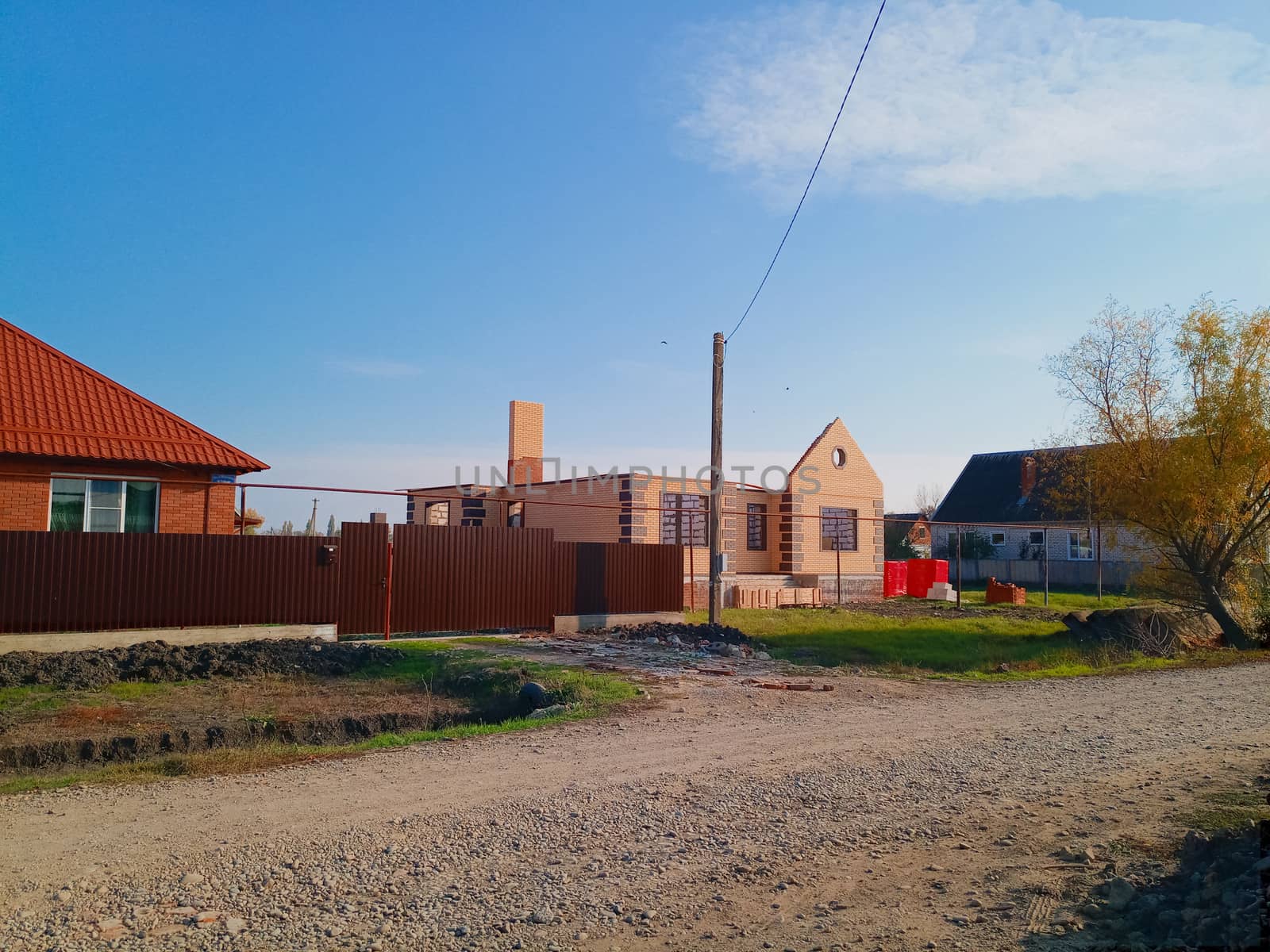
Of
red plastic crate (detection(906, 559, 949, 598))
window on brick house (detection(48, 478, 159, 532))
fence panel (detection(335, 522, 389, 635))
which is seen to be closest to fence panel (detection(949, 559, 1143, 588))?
red plastic crate (detection(906, 559, 949, 598))

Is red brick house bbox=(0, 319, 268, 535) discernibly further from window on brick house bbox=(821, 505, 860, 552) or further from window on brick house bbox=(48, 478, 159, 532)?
window on brick house bbox=(821, 505, 860, 552)

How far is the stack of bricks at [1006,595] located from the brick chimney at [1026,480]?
46.7 feet

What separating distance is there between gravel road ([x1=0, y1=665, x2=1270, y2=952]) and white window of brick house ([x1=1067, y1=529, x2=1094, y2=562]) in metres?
30.1

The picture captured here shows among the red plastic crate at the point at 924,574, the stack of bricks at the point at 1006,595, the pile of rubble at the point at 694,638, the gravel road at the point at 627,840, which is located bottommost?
the gravel road at the point at 627,840

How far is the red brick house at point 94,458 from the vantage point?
621 inches

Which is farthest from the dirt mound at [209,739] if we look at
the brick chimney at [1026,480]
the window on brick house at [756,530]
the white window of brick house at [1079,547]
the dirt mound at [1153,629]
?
the brick chimney at [1026,480]

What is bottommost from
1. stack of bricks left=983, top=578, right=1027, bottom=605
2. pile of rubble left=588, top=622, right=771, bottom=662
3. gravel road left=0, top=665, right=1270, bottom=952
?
gravel road left=0, top=665, right=1270, bottom=952

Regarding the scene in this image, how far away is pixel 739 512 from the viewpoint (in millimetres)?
27422

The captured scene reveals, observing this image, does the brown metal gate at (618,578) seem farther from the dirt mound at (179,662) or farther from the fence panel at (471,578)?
the dirt mound at (179,662)

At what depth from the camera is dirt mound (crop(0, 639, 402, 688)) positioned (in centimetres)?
1159

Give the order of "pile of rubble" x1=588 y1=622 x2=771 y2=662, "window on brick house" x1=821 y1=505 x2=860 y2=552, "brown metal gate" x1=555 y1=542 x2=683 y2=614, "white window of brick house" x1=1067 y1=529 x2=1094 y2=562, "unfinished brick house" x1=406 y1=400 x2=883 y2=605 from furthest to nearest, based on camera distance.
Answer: "white window of brick house" x1=1067 y1=529 x2=1094 y2=562, "window on brick house" x1=821 y1=505 x2=860 y2=552, "unfinished brick house" x1=406 y1=400 x2=883 y2=605, "brown metal gate" x1=555 y1=542 x2=683 y2=614, "pile of rubble" x1=588 y1=622 x2=771 y2=662

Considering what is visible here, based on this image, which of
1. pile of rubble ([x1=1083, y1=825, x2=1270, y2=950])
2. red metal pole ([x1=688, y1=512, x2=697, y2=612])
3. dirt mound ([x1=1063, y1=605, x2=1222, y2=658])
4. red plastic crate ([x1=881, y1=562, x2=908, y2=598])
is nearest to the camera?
pile of rubble ([x1=1083, y1=825, x2=1270, y2=950])

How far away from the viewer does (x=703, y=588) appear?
23172 millimetres

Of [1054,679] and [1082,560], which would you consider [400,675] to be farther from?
[1082,560]
